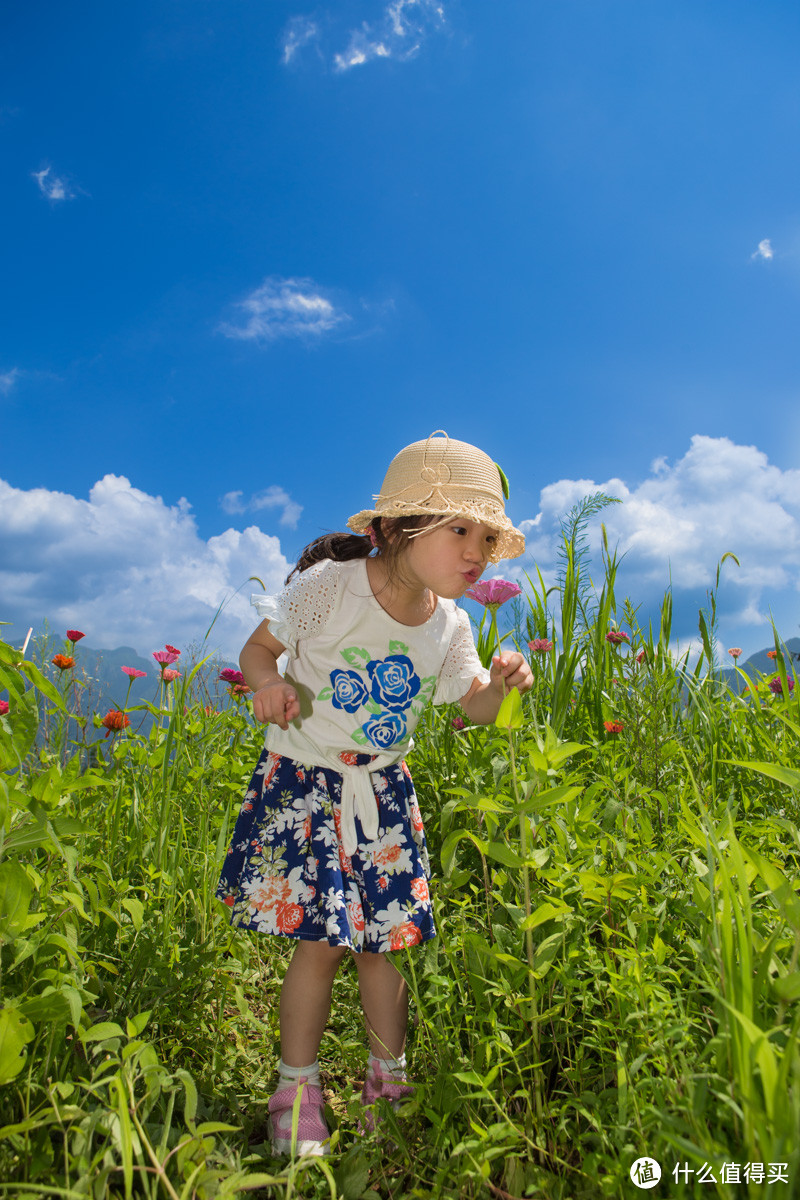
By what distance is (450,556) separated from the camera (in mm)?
1753

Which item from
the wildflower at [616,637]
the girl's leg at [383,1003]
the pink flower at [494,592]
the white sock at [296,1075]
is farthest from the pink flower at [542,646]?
the white sock at [296,1075]

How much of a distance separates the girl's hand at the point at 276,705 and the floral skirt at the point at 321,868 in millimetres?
274

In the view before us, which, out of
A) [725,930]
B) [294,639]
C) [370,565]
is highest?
[370,565]

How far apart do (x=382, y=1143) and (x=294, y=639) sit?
1131 mm

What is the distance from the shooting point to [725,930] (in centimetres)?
93

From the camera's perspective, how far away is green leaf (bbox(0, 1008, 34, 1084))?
1.01 metres

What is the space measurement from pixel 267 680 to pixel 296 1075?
92 centimetres

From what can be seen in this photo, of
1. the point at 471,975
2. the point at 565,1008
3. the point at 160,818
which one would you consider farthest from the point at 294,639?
the point at 565,1008

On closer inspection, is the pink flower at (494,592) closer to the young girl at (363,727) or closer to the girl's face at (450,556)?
the young girl at (363,727)

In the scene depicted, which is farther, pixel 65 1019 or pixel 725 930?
pixel 65 1019

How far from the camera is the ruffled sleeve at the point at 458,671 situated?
198 cm

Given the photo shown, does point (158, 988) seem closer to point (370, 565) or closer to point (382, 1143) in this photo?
point (382, 1143)

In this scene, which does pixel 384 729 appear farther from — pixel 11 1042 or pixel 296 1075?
pixel 11 1042

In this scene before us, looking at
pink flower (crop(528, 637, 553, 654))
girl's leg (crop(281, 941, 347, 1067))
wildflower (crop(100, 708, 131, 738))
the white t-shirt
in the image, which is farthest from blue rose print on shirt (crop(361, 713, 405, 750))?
pink flower (crop(528, 637, 553, 654))
